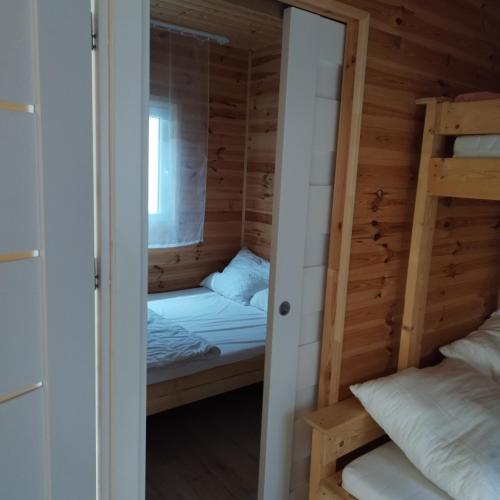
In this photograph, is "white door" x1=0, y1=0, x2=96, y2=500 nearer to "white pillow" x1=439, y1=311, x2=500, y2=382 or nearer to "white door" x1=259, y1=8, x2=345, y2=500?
"white door" x1=259, y1=8, x2=345, y2=500

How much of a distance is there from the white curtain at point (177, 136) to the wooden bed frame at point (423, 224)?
2.09 m

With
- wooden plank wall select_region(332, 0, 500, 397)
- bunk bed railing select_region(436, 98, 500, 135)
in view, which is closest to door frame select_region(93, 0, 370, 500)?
wooden plank wall select_region(332, 0, 500, 397)

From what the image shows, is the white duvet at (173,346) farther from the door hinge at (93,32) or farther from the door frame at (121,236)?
the door hinge at (93,32)

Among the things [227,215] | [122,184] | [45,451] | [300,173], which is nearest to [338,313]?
[300,173]

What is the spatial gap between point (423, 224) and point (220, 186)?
2316mm

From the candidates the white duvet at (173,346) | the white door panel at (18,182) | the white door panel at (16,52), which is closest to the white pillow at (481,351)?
the white duvet at (173,346)

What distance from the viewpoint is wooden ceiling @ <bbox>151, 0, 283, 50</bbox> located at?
9.52 feet

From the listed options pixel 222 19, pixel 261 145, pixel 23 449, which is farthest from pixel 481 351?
pixel 222 19

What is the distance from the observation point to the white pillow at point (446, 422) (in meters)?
1.45

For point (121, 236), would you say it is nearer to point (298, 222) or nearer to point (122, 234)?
point (122, 234)

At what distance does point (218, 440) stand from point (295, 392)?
899 mm

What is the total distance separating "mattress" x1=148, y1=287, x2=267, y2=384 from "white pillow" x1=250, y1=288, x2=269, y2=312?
5 cm

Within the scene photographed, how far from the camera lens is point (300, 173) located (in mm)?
1663

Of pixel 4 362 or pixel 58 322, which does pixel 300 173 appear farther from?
pixel 4 362
